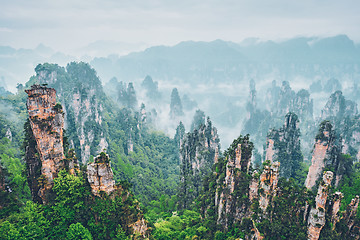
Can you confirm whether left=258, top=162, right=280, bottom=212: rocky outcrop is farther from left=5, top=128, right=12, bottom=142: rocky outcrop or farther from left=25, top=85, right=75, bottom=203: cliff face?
left=5, top=128, right=12, bottom=142: rocky outcrop

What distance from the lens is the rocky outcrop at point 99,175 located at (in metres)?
23.0

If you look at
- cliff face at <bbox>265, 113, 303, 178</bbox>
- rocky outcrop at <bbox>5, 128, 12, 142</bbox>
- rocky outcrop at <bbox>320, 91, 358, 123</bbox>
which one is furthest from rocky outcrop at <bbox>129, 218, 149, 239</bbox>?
rocky outcrop at <bbox>320, 91, 358, 123</bbox>

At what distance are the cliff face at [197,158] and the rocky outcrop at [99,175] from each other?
94.2 ft

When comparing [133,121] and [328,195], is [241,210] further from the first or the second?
[133,121]

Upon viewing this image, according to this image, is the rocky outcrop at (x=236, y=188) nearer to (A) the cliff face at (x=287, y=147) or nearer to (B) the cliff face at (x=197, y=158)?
(B) the cliff face at (x=197, y=158)

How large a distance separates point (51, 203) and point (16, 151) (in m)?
30.8

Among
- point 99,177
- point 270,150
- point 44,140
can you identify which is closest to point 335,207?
point 99,177

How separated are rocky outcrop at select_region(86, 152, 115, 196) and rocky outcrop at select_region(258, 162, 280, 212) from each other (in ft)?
54.2

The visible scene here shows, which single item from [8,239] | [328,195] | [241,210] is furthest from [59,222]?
[328,195]

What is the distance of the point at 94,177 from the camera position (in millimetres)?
23219

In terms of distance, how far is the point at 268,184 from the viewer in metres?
26.1

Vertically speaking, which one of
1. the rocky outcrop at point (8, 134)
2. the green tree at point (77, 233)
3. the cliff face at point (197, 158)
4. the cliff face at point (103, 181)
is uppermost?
the rocky outcrop at point (8, 134)

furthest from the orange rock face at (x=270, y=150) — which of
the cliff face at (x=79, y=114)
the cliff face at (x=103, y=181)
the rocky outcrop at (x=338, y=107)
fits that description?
the rocky outcrop at (x=338, y=107)

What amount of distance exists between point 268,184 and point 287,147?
1493 inches
